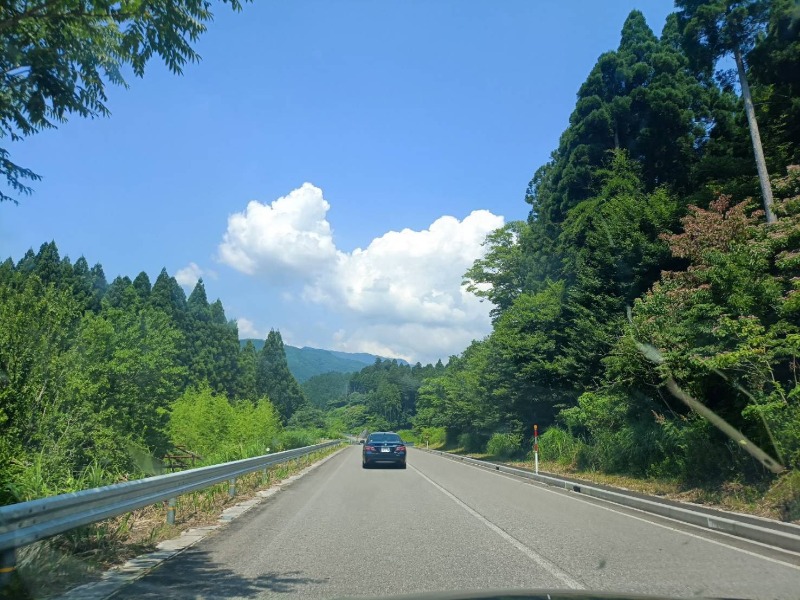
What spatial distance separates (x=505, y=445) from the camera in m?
35.0

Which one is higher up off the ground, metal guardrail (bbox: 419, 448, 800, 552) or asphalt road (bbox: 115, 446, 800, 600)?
metal guardrail (bbox: 419, 448, 800, 552)

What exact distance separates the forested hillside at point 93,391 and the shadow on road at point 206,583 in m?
2.49

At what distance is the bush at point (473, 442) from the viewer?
46.2m

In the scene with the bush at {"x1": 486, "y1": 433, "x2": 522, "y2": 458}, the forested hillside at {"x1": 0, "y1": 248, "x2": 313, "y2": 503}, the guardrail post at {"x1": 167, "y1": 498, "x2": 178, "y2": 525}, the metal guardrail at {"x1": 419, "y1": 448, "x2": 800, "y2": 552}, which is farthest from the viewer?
the bush at {"x1": 486, "y1": 433, "x2": 522, "y2": 458}

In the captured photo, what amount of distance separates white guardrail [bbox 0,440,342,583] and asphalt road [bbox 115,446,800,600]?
862 millimetres

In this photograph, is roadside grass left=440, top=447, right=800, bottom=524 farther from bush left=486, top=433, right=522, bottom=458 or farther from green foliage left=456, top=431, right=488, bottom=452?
green foliage left=456, top=431, right=488, bottom=452

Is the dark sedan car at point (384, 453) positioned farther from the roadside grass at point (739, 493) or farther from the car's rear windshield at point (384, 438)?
the roadside grass at point (739, 493)

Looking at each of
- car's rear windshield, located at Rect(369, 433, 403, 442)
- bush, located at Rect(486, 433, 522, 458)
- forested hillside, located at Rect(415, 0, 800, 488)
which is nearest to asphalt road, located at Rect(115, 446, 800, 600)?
forested hillside, located at Rect(415, 0, 800, 488)

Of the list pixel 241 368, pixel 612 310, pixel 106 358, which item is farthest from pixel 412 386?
pixel 612 310

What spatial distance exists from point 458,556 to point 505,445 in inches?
1136

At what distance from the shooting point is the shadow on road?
557cm

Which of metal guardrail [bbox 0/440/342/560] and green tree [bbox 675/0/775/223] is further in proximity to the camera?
green tree [bbox 675/0/775/223]

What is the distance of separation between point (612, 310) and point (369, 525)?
56.7ft

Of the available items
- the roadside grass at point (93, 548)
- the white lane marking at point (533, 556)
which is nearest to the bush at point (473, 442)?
the white lane marking at point (533, 556)
